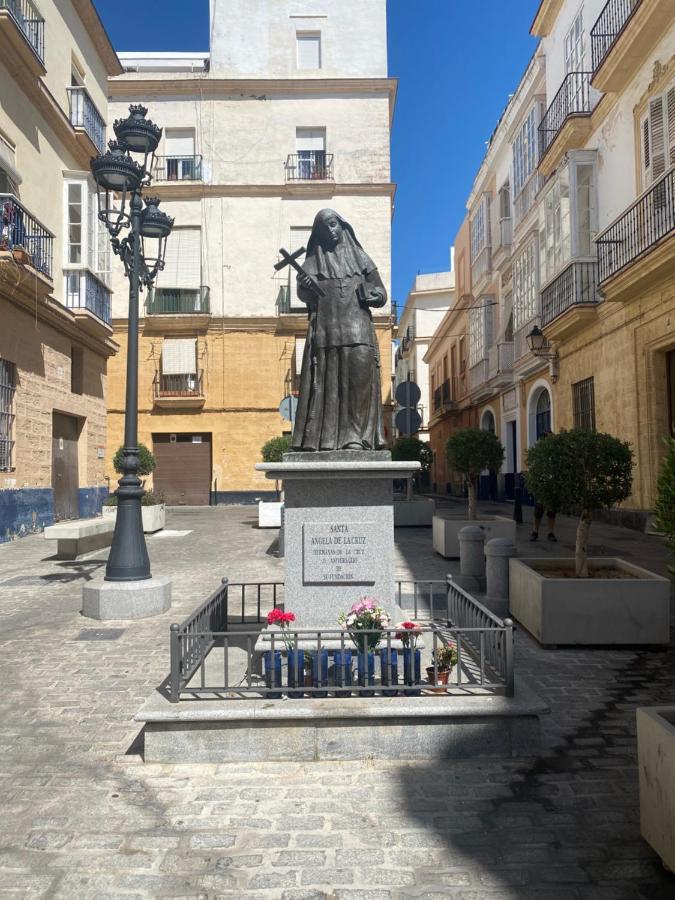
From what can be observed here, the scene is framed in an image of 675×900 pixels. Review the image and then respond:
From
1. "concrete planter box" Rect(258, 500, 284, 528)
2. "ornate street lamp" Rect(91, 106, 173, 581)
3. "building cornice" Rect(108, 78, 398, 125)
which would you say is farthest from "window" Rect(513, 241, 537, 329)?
"ornate street lamp" Rect(91, 106, 173, 581)

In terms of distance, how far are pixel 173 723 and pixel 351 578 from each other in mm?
1598

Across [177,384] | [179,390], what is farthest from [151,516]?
[177,384]

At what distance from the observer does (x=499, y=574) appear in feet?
22.1

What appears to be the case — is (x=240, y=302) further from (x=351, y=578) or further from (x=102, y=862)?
(x=102, y=862)

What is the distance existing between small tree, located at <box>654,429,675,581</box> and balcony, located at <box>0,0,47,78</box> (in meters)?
14.3

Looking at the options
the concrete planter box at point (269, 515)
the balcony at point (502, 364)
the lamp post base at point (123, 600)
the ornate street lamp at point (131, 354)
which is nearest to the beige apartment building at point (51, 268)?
the concrete planter box at point (269, 515)

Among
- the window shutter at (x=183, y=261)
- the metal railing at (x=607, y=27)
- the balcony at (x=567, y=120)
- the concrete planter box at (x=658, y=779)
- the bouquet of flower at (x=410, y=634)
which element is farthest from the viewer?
the window shutter at (x=183, y=261)

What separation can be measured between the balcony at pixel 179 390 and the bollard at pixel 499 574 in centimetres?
1787

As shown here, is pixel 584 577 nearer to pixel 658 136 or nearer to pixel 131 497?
pixel 131 497

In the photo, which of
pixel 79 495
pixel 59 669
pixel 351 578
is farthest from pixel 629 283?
pixel 79 495

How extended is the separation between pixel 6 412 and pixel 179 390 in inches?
416

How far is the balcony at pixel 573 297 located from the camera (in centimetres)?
1467

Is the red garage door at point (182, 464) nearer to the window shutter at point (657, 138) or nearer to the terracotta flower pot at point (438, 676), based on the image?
the window shutter at point (657, 138)

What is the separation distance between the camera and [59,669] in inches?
200
